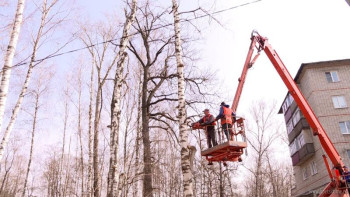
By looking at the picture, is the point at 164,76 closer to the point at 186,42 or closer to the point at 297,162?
the point at 186,42

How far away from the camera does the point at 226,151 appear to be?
934cm

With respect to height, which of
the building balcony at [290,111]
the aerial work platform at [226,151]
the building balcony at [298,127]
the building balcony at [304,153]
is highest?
the building balcony at [290,111]

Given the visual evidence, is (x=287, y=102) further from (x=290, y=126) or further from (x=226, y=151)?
(x=226, y=151)

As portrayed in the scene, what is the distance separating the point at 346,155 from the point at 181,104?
22205 mm

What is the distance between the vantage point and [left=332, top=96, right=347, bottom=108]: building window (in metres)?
26.6

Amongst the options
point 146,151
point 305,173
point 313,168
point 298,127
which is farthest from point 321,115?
point 146,151

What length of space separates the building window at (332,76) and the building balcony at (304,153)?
22.0 feet

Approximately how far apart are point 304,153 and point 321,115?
4313mm

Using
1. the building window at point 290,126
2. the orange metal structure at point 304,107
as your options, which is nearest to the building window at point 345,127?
the building window at point 290,126

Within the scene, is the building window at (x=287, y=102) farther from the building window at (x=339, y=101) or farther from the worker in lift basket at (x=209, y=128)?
the worker in lift basket at (x=209, y=128)

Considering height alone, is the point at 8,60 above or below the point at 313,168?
above

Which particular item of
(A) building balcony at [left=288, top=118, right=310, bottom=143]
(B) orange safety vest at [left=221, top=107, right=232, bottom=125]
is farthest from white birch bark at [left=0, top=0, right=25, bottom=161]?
(A) building balcony at [left=288, top=118, right=310, bottom=143]

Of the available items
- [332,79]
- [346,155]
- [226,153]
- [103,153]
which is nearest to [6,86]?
[226,153]

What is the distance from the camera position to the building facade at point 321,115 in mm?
25527
